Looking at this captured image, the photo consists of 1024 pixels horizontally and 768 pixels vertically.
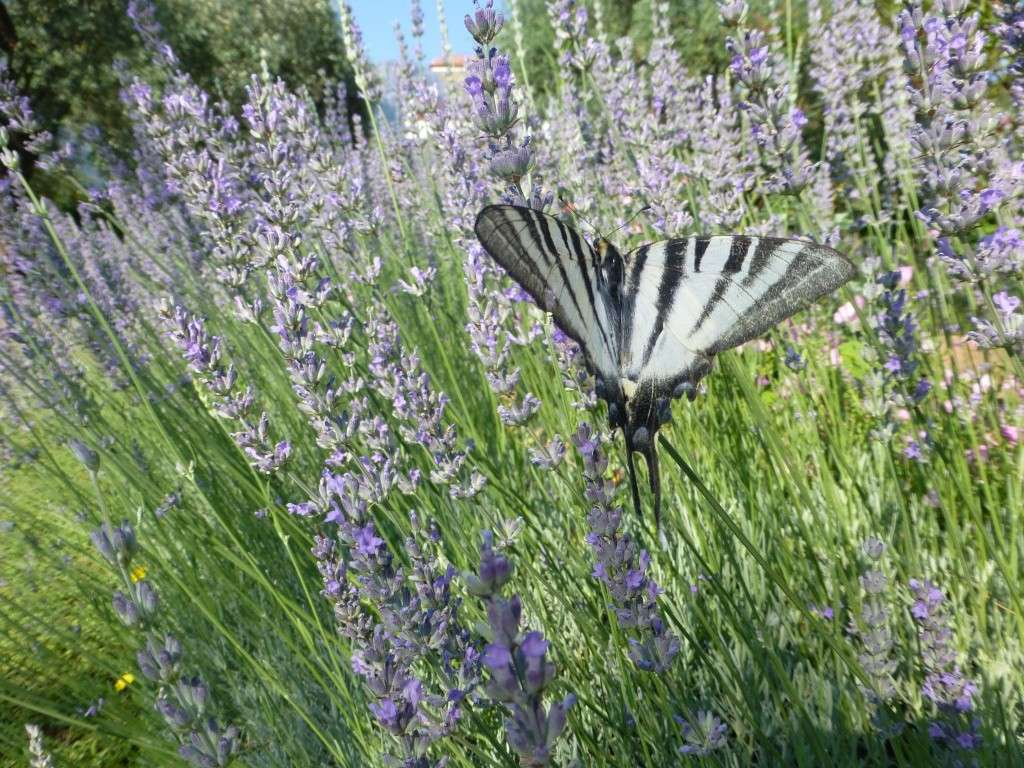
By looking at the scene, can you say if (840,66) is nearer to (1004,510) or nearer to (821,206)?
(821,206)

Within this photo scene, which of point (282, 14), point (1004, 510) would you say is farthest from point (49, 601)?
point (282, 14)

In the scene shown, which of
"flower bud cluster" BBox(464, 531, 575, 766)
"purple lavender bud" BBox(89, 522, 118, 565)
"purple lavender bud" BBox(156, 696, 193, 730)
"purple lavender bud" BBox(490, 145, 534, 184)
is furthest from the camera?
"purple lavender bud" BBox(490, 145, 534, 184)

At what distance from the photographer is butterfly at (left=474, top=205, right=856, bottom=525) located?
4.05 feet

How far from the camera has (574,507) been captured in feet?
6.82

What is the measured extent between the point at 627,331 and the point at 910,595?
105 cm

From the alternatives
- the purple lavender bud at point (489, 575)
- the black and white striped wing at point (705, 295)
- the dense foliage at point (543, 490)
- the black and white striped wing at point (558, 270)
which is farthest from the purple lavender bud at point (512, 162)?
the purple lavender bud at point (489, 575)

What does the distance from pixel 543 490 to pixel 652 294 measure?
750 mm

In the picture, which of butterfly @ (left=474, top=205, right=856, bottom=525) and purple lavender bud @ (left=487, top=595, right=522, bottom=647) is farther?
butterfly @ (left=474, top=205, right=856, bottom=525)

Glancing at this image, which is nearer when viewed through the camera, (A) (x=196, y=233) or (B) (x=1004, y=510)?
(B) (x=1004, y=510)

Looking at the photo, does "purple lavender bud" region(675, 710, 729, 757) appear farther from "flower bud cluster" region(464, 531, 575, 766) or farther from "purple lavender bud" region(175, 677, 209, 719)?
"purple lavender bud" region(175, 677, 209, 719)

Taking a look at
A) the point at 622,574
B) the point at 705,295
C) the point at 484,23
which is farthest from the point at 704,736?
the point at 484,23

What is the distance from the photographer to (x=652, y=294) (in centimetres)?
150

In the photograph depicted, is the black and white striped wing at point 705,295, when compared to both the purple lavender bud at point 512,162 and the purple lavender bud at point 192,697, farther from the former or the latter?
the purple lavender bud at point 192,697

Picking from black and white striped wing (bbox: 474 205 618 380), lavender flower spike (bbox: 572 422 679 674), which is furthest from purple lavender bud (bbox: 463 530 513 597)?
black and white striped wing (bbox: 474 205 618 380)
